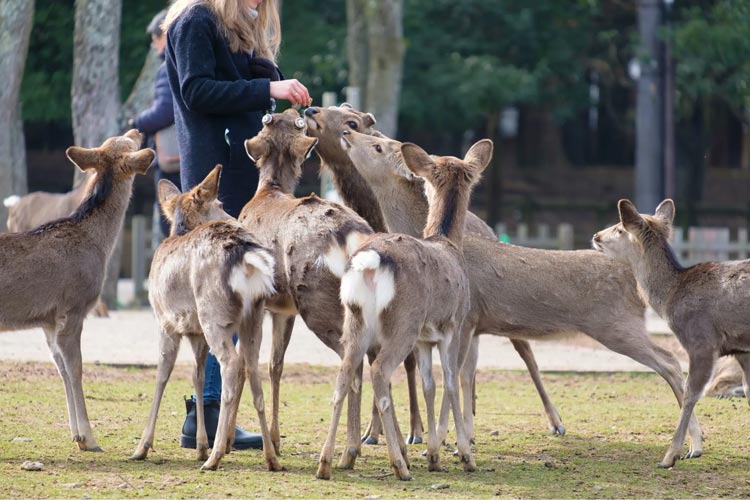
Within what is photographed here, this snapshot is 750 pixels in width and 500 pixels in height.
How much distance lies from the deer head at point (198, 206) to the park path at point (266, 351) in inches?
148

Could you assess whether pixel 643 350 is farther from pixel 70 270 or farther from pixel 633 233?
pixel 70 270

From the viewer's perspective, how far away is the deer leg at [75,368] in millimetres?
6746

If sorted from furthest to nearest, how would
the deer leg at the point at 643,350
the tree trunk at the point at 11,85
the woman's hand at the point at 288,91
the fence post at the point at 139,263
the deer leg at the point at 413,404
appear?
the fence post at the point at 139,263 → the tree trunk at the point at 11,85 → the deer leg at the point at 643,350 → the deer leg at the point at 413,404 → the woman's hand at the point at 288,91

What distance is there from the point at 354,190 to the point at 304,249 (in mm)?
1299

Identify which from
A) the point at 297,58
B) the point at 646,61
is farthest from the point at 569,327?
the point at 297,58

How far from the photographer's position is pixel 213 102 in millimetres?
6949

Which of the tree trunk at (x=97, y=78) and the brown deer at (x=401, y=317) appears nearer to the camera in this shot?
the brown deer at (x=401, y=317)

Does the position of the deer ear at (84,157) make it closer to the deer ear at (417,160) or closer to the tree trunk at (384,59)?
the deer ear at (417,160)

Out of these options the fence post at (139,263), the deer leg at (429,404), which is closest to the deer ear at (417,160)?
the deer leg at (429,404)

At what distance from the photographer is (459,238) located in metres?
7.11

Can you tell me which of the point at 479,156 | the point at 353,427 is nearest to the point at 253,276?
the point at 353,427

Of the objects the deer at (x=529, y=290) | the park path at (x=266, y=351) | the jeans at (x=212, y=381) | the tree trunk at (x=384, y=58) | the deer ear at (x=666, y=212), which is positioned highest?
the tree trunk at (x=384, y=58)

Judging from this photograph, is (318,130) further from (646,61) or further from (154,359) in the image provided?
(646,61)

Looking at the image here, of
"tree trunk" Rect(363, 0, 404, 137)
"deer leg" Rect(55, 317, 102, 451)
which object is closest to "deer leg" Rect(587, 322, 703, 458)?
"deer leg" Rect(55, 317, 102, 451)
